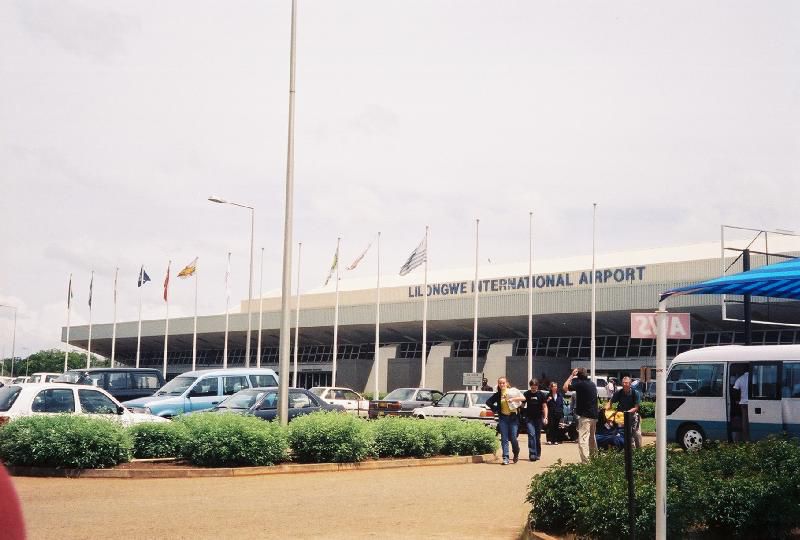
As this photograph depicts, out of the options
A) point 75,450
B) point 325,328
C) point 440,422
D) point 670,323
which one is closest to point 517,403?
point 440,422

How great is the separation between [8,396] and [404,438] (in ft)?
24.8

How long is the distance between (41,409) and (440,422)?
7.87m

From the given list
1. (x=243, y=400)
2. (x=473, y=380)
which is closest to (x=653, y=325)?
(x=243, y=400)

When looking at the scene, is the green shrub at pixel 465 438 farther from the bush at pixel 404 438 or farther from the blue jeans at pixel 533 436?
the blue jeans at pixel 533 436

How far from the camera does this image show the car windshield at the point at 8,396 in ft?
60.7

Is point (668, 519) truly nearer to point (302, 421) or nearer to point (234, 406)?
point (302, 421)

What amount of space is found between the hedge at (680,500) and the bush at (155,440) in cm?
883

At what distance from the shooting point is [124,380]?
1130 inches

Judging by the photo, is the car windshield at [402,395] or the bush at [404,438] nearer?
the bush at [404,438]

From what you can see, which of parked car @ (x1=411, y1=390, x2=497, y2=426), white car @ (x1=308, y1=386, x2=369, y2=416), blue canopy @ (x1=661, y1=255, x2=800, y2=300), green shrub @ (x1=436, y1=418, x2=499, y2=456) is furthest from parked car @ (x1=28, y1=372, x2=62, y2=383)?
blue canopy @ (x1=661, y1=255, x2=800, y2=300)

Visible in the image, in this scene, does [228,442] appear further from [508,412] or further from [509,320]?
[509,320]

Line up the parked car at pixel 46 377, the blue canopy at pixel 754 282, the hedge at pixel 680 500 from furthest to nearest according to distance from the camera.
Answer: the parked car at pixel 46 377
the blue canopy at pixel 754 282
the hedge at pixel 680 500

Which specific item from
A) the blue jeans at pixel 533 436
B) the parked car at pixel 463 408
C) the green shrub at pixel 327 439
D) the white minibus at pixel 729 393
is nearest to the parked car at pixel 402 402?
the parked car at pixel 463 408

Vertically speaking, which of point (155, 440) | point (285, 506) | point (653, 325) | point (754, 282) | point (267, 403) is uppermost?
point (754, 282)
